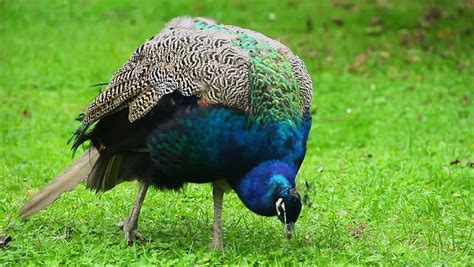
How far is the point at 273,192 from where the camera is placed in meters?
4.88

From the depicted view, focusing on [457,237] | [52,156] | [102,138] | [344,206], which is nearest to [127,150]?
[102,138]

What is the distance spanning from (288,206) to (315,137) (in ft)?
14.5

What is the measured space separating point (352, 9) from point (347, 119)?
530 cm

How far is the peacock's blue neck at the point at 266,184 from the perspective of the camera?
488cm

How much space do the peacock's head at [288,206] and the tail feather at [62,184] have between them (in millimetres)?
1637

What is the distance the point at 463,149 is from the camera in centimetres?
848

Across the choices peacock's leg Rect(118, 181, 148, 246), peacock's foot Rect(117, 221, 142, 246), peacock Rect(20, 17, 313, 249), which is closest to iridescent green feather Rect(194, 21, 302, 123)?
peacock Rect(20, 17, 313, 249)

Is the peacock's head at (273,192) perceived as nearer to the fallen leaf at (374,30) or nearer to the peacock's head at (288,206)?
the peacock's head at (288,206)

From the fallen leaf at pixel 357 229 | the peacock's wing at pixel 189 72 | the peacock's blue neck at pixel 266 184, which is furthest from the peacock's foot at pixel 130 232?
the fallen leaf at pixel 357 229

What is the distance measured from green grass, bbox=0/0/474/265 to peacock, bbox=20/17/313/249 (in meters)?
0.35

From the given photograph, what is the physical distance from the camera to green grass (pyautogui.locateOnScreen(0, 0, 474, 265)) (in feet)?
18.3

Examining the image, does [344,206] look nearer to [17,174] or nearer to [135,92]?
[135,92]

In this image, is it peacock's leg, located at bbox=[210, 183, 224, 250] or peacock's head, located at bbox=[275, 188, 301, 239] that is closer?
peacock's head, located at bbox=[275, 188, 301, 239]

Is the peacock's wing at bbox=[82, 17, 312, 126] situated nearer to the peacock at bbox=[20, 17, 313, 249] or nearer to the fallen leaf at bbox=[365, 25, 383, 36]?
the peacock at bbox=[20, 17, 313, 249]
